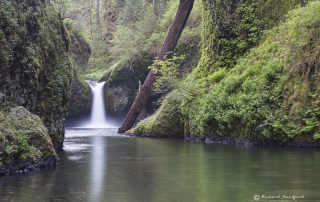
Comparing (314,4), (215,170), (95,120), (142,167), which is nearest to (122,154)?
(142,167)

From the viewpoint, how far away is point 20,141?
36.5 feet

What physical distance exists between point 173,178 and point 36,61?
7.06m

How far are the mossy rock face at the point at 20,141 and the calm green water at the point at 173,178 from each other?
47 centimetres

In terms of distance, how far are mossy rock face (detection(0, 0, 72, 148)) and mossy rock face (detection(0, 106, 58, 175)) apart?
739mm

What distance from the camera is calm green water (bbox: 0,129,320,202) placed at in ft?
27.1

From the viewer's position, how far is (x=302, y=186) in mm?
8695

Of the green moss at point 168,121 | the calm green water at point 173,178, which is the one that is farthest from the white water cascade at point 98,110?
the calm green water at point 173,178

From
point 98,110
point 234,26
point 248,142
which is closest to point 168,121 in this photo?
point 234,26

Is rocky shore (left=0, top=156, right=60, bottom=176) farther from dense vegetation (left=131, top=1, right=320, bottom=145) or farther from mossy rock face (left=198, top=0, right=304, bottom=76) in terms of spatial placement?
mossy rock face (left=198, top=0, right=304, bottom=76)

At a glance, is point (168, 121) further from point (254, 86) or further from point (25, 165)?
point (25, 165)

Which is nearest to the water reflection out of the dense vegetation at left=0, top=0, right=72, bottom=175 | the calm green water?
the calm green water

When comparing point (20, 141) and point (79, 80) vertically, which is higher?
point (79, 80)

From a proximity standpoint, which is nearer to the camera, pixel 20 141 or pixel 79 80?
pixel 20 141

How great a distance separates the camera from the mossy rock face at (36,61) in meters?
12.9
